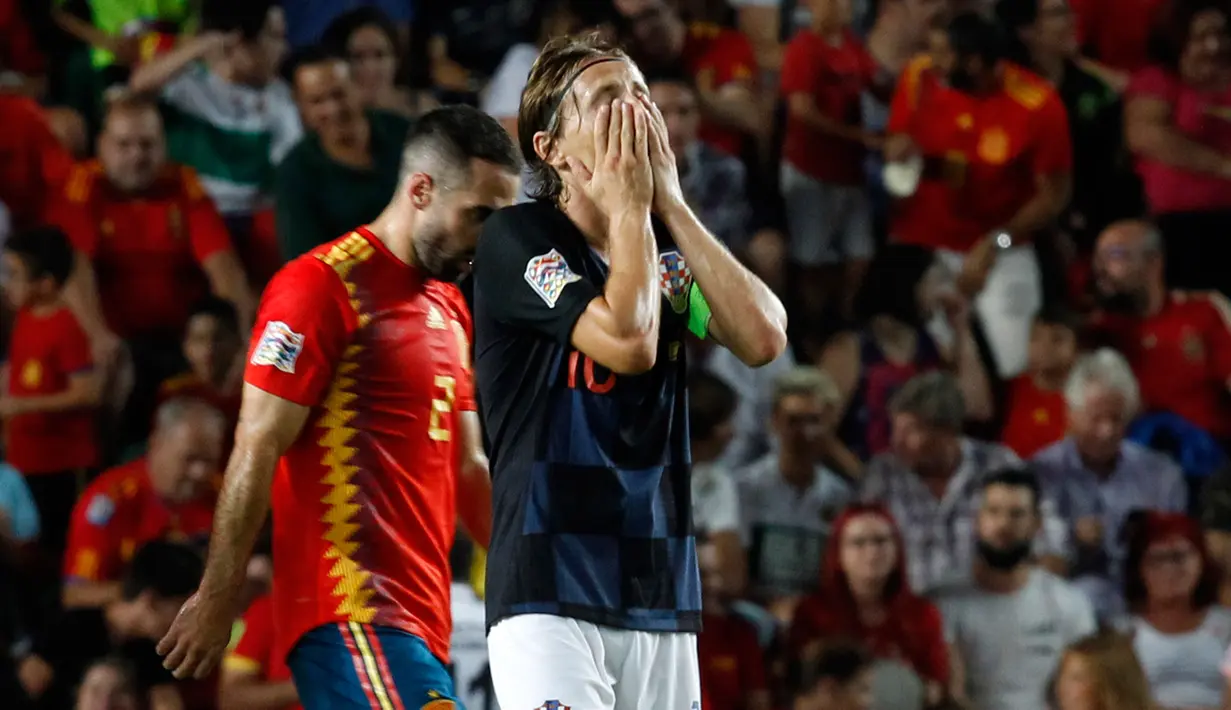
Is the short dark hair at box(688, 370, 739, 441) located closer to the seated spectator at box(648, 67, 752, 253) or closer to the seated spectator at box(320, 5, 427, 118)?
the seated spectator at box(648, 67, 752, 253)

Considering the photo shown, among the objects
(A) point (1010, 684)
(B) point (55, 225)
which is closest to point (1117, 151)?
(A) point (1010, 684)

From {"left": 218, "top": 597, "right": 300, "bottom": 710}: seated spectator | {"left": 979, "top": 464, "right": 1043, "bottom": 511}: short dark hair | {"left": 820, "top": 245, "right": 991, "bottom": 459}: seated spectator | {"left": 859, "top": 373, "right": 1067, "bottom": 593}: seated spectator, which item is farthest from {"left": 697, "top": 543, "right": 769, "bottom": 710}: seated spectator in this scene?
{"left": 218, "top": 597, "right": 300, "bottom": 710}: seated spectator

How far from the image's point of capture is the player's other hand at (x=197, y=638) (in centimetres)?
382

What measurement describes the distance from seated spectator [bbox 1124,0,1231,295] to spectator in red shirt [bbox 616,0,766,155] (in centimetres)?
194

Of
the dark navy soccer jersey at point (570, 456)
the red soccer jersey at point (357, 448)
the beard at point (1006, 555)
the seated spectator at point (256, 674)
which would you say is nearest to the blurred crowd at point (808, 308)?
the beard at point (1006, 555)

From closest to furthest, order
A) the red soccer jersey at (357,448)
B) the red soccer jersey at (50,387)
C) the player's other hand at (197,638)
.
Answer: the player's other hand at (197,638), the red soccer jersey at (357,448), the red soccer jersey at (50,387)

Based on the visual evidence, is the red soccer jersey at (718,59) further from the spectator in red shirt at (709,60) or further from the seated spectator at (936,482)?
the seated spectator at (936,482)

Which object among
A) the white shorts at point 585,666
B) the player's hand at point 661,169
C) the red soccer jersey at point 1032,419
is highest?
the red soccer jersey at point 1032,419

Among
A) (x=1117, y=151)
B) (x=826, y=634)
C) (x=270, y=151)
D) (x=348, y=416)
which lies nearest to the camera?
(x=348, y=416)

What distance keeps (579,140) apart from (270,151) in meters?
5.12

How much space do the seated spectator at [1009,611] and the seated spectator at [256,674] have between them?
2.81 metres

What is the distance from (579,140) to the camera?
131 inches

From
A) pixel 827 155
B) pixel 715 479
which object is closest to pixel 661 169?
pixel 715 479

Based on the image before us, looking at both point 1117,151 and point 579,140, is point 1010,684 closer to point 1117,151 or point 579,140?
point 1117,151
